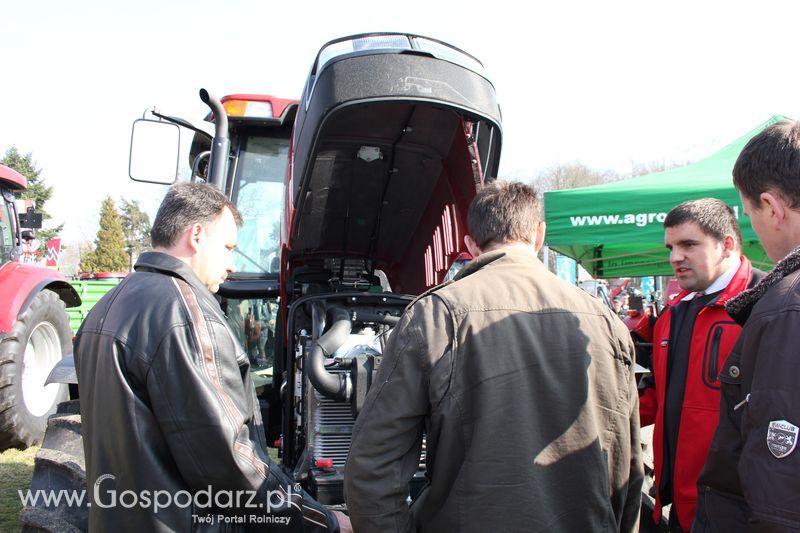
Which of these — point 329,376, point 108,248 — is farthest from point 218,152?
point 108,248

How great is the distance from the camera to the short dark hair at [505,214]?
1.75m

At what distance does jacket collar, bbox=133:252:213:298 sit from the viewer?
1.71 meters

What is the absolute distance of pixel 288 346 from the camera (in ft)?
10.7

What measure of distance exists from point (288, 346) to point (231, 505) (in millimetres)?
1668

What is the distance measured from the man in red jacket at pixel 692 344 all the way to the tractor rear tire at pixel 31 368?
16.4ft

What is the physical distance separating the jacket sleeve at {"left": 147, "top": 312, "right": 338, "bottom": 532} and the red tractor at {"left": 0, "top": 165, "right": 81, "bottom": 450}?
4235mm

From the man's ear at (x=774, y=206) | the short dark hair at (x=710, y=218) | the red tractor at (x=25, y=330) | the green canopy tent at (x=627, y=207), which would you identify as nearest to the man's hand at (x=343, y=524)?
the man's ear at (x=774, y=206)

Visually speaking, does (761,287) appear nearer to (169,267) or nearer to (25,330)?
(169,267)

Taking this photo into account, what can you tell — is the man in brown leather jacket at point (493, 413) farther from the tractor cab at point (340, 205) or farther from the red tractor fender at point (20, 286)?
the red tractor fender at point (20, 286)

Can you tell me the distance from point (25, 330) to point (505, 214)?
5.02 m

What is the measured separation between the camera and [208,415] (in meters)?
1.52

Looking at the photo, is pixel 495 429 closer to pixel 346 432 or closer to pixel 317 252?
pixel 346 432

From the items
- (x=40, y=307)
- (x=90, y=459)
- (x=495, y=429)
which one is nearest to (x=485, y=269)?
(x=495, y=429)

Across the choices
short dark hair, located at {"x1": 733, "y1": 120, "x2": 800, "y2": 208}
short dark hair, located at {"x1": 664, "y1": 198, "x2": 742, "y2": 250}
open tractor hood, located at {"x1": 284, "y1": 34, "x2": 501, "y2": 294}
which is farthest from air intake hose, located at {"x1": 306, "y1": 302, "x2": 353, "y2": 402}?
short dark hair, located at {"x1": 733, "y1": 120, "x2": 800, "y2": 208}
